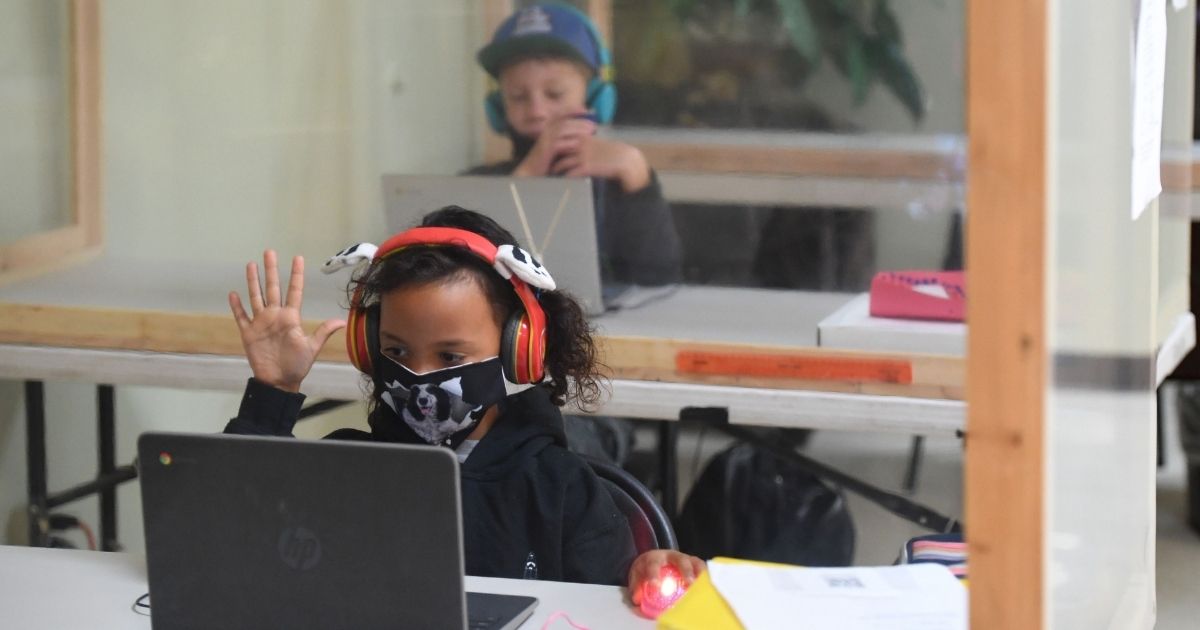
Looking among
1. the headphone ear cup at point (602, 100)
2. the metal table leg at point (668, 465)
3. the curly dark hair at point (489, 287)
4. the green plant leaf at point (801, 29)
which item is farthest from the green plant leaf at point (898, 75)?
the curly dark hair at point (489, 287)

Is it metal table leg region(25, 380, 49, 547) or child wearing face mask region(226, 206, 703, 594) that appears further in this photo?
metal table leg region(25, 380, 49, 547)

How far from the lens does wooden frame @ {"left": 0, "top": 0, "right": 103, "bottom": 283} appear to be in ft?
9.18

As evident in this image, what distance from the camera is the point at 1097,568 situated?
1.08 m

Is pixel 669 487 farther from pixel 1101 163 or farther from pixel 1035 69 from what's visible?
pixel 1035 69

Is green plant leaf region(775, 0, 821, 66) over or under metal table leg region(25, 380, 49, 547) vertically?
over

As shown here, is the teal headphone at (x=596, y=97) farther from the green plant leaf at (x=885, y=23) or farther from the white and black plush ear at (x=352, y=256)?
the white and black plush ear at (x=352, y=256)

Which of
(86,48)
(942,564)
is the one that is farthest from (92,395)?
(942,564)

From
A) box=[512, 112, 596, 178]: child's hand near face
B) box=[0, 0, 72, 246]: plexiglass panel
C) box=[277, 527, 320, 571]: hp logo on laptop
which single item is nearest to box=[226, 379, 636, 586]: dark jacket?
box=[277, 527, 320, 571]: hp logo on laptop

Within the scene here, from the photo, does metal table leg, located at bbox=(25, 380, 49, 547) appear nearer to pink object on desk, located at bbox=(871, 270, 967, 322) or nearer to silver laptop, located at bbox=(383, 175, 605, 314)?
silver laptop, located at bbox=(383, 175, 605, 314)

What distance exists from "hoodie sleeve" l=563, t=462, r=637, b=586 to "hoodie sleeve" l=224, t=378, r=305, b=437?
297mm

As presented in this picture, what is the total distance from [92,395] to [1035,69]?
8.40ft

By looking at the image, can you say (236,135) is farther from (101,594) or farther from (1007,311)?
(1007,311)

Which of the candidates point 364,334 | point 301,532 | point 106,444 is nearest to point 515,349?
point 364,334

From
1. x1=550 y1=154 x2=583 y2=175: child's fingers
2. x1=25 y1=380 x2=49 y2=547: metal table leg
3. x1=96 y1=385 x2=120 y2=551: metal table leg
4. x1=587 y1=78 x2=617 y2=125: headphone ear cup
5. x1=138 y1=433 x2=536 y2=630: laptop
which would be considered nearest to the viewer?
x1=138 y1=433 x2=536 y2=630: laptop
